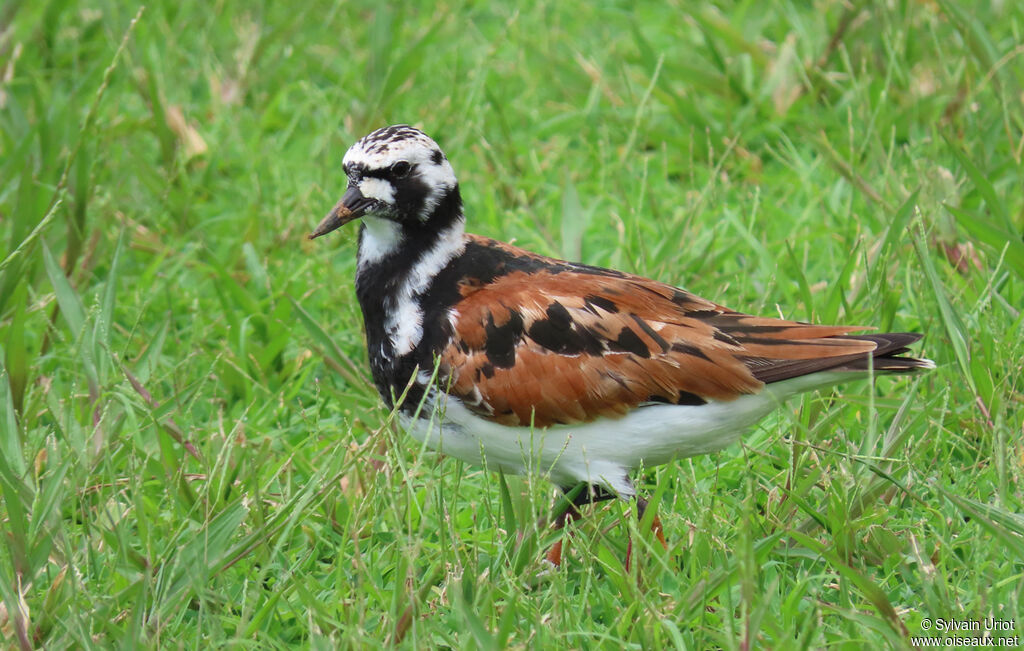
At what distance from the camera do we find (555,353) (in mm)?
4402

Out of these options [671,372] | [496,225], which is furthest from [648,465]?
[496,225]

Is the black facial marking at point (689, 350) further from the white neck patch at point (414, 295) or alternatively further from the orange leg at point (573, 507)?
the white neck patch at point (414, 295)

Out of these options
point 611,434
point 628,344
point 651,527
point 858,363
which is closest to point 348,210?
point 628,344

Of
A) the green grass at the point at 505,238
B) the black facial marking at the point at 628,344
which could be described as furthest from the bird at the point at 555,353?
the green grass at the point at 505,238

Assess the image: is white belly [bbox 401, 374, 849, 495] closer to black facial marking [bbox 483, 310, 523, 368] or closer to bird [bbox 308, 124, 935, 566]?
bird [bbox 308, 124, 935, 566]

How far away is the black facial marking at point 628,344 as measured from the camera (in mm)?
4398

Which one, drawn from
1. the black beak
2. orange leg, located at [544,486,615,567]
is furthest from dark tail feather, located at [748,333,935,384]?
the black beak

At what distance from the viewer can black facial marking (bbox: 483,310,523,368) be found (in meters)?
4.38

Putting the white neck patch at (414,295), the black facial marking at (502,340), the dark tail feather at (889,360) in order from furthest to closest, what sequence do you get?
the white neck patch at (414,295)
the black facial marking at (502,340)
the dark tail feather at (889,360)

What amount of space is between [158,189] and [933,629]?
4.56 meters

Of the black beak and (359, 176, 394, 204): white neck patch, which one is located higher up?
(359, 176, 394, 204): white neck patch

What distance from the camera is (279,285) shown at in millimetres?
5988

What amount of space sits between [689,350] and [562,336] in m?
0.43

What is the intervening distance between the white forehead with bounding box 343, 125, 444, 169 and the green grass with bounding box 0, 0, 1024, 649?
0.93 metres
